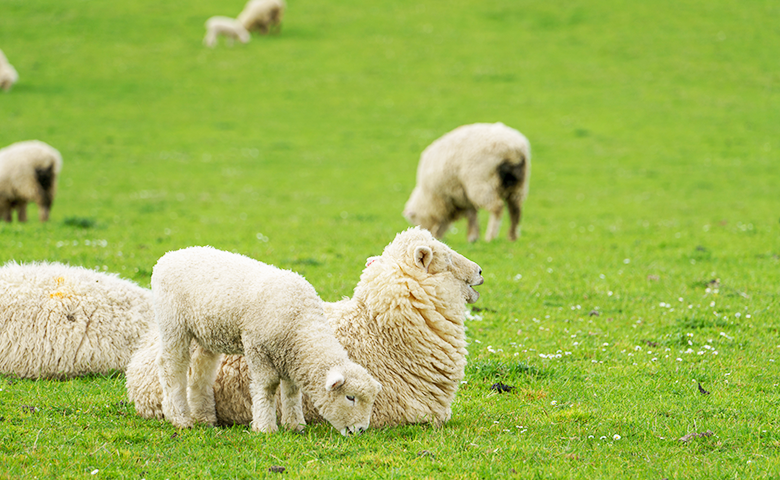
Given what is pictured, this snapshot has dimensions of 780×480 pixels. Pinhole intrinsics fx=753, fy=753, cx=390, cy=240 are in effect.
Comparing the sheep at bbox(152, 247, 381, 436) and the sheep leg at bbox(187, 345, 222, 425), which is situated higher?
the sheep at bbox(152, 247, 381, 436)

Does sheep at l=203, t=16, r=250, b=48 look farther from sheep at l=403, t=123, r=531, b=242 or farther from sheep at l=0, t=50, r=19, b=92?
sheep at l=403, t=123, r=531, b=242

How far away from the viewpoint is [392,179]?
78.6 ft

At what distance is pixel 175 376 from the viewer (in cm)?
532

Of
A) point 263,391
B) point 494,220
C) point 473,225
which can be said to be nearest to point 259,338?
point 263,391

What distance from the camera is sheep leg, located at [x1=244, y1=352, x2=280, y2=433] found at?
501 cm

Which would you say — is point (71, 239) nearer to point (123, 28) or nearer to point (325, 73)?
point (325, 73)

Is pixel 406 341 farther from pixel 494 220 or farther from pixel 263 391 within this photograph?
A: pixel 494 220

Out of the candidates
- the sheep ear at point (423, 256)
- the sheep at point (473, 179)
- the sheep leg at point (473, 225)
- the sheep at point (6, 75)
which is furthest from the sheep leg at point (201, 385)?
the sheep at point (6, 75)

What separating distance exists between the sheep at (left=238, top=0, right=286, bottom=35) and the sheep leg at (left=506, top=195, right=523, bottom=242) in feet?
94.5

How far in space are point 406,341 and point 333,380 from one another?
115 centimetres

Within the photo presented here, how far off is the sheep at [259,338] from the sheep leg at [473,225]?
373 inches

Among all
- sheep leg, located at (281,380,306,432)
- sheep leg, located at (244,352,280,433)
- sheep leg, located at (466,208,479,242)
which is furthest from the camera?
sheep leg, located at (466,208,479,242)

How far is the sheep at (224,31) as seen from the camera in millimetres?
37688

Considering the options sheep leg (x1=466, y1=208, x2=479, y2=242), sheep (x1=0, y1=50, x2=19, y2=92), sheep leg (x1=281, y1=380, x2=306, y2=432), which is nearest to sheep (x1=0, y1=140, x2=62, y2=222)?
sheep leg (x1=466, y1=208, x2=479, y2=242)
